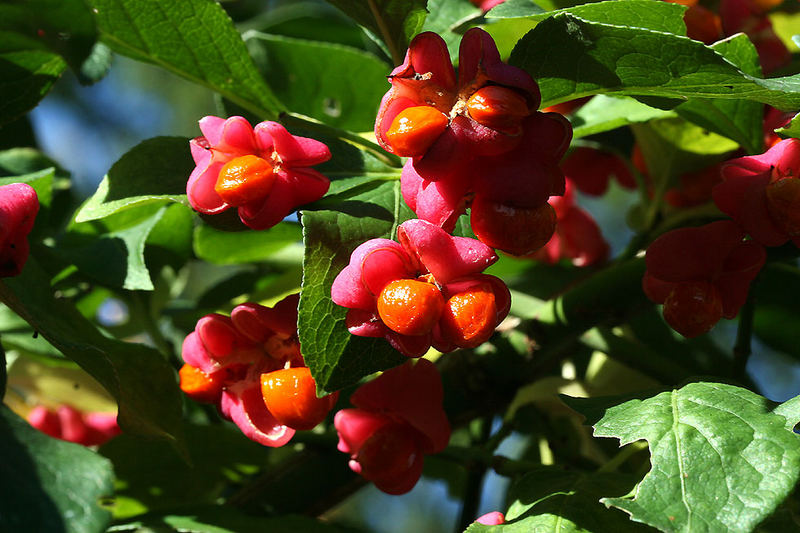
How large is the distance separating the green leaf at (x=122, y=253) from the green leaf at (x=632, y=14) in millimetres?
361

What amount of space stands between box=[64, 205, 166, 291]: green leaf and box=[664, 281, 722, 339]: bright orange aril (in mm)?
409

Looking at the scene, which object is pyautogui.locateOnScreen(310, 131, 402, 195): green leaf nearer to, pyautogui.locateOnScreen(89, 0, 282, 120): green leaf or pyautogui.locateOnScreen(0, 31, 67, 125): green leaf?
pyautogui.locateOnScreen(89, 0, 282, 120): green leaf

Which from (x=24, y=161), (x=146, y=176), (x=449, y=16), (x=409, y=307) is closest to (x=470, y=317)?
(x=409, y=307)

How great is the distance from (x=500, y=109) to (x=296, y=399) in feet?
0.75

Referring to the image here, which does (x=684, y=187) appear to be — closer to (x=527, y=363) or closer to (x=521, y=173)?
(x=527, y=363)

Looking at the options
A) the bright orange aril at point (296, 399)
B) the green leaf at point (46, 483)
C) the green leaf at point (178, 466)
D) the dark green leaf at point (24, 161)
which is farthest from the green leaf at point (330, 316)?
the dark green leaf at point (24, 161)

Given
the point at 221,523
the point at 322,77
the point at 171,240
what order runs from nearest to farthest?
the point at 221,523 < the point at 171,240 < the point at 322,77

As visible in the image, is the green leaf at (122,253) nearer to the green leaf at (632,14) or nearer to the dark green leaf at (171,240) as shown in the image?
the dark green leaf at (171,240)

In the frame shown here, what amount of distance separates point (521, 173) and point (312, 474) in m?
0.46

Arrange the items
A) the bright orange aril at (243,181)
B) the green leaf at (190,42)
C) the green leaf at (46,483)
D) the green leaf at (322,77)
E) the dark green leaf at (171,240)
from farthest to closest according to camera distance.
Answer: the green leaf at (322,77), the dark green leaf at (171,240), the green leaf at (190,42), the bright orange aril at (243,181), the green leaf at (46,483)

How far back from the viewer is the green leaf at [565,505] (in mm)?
631

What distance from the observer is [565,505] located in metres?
0.65

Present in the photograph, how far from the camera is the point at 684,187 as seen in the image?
3.15ft

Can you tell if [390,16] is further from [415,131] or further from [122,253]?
[122,253]
